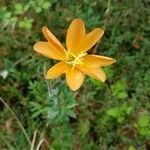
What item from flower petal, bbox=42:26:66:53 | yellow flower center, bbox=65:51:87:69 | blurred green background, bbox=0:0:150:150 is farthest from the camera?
blurred green background, bbox=0:0:150:150

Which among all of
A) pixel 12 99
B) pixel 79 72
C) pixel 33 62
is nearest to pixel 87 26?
pixel 33 62

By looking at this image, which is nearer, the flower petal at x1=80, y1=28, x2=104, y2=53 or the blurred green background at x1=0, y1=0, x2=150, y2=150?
the flower petal at x1=80, y1=28, x2=104, y2=53

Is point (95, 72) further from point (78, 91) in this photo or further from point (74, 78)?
point (78, 91)

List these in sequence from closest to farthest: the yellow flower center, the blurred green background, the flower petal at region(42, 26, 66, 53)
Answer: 1. the flower petal at region(42, 26, 66, 53)
2. the yellow flower center
3. the blurred green background

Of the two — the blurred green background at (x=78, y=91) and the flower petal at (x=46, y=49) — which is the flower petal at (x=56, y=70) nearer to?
the flower petal at (x=46, y=49)

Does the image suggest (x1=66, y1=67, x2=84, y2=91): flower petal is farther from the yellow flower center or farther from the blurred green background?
the blurred green background

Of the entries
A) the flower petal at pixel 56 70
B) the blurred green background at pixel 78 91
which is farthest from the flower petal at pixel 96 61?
the blurred green background at pixel 78 91

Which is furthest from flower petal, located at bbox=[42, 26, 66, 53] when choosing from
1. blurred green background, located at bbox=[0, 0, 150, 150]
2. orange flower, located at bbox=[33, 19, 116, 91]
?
blurred green background, located at bbox=[0, 0, 150, 150]
